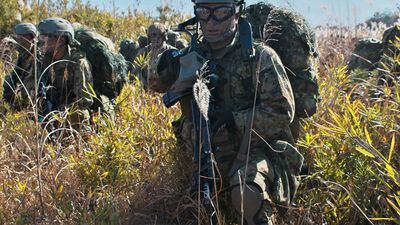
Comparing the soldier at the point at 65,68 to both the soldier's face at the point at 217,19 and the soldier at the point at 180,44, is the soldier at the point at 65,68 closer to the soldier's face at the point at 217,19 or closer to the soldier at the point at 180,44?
the soldier's face at the point at 217,19

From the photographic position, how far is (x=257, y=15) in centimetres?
387

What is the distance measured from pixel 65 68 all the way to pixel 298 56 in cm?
246

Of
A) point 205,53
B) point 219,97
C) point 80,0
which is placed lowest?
point 80,0

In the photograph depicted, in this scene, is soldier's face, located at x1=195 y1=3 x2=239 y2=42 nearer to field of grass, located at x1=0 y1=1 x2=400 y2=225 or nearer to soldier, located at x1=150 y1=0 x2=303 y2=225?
soldier, located at x1=150 y1=0 x2=303 y2=225

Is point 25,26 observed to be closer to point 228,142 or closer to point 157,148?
point 157,148

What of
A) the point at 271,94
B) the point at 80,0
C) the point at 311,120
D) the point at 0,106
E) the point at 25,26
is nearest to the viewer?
the point at 271,94

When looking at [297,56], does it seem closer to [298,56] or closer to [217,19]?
[298,56]

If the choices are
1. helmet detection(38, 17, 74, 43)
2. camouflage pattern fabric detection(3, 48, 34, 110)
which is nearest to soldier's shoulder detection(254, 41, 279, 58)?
helmet detection(38, 17, 74, 43)

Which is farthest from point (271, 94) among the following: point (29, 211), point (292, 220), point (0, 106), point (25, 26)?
point (25, 26)

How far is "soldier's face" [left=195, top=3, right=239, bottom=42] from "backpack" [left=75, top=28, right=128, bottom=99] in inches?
90.0

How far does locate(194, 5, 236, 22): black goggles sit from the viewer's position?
3.45 m

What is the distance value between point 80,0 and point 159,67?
418 inches

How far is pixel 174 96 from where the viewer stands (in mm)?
3494

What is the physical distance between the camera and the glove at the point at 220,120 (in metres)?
3.31
